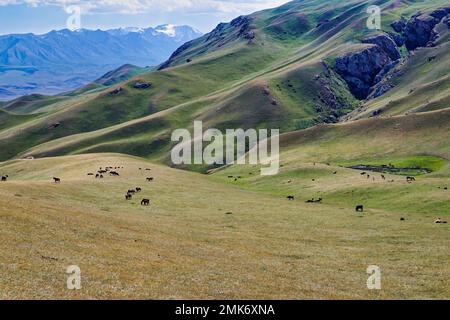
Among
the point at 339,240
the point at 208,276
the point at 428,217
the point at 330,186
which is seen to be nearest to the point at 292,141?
the point at 330,186

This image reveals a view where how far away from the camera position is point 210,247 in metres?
51.5

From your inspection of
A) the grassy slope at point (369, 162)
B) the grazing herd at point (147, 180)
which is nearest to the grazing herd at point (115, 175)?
the grazing herd at point (147, 180)

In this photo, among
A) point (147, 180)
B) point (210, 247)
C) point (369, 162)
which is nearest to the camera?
point (210, 247)

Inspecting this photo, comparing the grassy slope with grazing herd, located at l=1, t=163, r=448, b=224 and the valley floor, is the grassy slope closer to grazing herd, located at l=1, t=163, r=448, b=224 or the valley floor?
the valley floor

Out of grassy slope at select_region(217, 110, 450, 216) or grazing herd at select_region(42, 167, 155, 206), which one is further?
grassy slope at select_region(217, 110, 450, 216)

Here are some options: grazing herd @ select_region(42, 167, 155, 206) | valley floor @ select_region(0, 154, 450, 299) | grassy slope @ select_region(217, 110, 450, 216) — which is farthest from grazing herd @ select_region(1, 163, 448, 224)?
grassy slope @ select_region(217, 110, 450, 216)

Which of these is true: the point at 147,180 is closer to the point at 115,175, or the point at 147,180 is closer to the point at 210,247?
the point at 115,175

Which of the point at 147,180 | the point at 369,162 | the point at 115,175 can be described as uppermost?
the point at 369,162

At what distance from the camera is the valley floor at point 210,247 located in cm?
3553

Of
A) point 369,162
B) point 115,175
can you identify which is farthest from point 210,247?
point 369,162

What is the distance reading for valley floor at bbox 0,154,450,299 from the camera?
3553 cm

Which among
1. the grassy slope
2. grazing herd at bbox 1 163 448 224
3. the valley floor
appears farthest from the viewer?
the grassy slope

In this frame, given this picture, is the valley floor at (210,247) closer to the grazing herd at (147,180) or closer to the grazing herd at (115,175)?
the grazing herd at (115,175)

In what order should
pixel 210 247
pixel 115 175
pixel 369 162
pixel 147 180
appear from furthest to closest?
1. pixel 369 162
2. pixel 115 175
3. pixel 147 180
4. pixel 210 247
